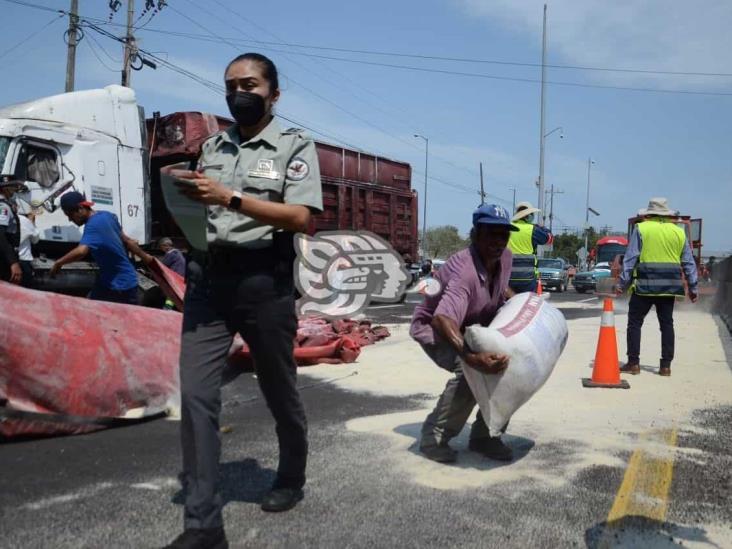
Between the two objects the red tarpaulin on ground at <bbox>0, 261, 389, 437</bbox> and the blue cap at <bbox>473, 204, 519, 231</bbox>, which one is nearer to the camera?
the blue cap at <bbox>473, 204, 519, 231</bbox>

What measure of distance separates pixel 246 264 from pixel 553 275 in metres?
27.6

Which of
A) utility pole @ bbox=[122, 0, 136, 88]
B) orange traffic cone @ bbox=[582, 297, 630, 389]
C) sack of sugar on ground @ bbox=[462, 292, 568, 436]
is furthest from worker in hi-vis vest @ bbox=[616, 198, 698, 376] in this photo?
utility pole @ bbox=[122, 0, 136, 88]

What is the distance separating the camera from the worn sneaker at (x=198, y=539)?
248cm

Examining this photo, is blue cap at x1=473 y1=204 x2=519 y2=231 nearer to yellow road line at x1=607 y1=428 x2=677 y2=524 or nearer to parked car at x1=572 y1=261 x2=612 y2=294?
yellow road line at x1=607 y1=428 x2=677 y2=524

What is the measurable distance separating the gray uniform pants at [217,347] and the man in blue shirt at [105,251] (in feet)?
10.2

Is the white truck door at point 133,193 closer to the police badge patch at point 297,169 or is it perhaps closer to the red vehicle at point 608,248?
the police badge patch at point 297,169

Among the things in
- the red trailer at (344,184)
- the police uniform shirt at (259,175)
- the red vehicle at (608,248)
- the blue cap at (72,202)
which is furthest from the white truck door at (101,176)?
the red vehicle at (608,248)

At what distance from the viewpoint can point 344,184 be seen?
52.1ft

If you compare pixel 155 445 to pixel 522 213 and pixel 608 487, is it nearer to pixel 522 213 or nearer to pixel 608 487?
pixel 608 487

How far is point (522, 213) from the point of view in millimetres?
7234

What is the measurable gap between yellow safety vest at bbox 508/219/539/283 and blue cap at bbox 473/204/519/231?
12.0 feet

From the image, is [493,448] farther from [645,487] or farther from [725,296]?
[725,296]

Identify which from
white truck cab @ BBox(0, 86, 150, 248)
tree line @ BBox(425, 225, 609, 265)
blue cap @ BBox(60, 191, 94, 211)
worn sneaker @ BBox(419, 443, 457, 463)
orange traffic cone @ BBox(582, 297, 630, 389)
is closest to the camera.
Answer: worn sneaker @ BBox(419, 443, 457, 463)

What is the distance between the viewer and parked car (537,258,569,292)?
29.1 metres
